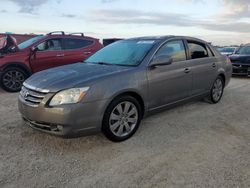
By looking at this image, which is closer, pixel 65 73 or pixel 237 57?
pixel 65 73

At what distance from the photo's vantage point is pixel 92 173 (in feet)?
10.6

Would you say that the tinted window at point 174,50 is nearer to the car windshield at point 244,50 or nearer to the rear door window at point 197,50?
the rear door window at point 197,50

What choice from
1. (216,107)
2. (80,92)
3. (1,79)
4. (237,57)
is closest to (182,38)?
(216,107)

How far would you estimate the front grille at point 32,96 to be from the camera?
373 centimetres

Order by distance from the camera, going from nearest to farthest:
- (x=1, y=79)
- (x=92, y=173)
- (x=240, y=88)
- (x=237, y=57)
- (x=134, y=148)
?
(x=92, y=173), (x=134, y=148), (x=1, y=79), (x=240, y=88), (x=237, y=57)

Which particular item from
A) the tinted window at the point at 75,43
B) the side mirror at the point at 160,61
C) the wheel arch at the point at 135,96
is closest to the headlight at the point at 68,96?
the wheel arch at the point at 135,96

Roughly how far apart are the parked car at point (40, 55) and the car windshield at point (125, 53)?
346 cm

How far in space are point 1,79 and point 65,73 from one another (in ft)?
14.2

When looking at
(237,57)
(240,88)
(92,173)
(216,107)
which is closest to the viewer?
(92,173)

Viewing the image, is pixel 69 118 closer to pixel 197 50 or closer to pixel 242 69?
pixel 197 50

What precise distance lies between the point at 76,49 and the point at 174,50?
4542mm

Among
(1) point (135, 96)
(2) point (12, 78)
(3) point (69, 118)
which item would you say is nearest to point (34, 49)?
(2) point (12, 78)

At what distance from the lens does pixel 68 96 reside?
362cm

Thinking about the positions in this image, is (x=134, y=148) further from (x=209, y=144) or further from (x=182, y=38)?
(x=182, y=38)
